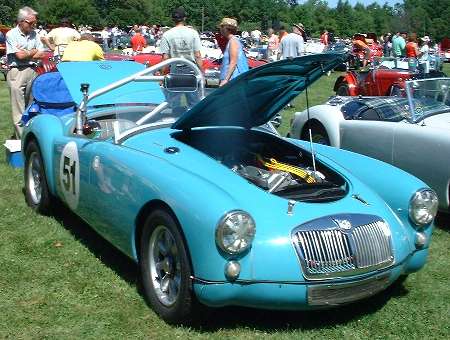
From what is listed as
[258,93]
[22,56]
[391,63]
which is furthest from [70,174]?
[391,63]

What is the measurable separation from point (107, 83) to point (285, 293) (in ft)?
10.4

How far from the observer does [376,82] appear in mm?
12586

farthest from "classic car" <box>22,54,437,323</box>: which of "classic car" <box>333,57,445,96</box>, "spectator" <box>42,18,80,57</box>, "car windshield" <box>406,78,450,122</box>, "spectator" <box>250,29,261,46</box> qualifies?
"spectator" <box>250,29,261,46</box>

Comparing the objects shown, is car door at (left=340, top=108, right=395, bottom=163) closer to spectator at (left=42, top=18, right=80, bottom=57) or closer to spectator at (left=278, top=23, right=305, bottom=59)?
spectator at (left=42, top=18, right=80, bottom=57)

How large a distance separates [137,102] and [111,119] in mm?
253

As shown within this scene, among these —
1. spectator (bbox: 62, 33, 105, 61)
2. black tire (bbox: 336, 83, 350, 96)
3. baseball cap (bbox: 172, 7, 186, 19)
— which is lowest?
black tire (bbox: 336, 83, 350, 96)

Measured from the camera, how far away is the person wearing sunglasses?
8.09m

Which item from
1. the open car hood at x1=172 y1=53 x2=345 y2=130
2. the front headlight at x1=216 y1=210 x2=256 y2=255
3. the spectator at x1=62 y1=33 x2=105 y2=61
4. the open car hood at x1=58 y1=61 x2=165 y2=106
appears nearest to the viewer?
the front headlight at x1=216 y1=210 x2=256 y2=255

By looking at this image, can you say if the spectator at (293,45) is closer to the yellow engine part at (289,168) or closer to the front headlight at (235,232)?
the yellow engine part at (289,168)

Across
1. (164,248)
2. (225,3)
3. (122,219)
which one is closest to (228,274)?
(164,248)

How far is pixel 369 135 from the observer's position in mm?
6441

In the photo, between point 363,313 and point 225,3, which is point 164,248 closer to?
point 363,313

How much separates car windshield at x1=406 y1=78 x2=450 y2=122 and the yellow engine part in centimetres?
228

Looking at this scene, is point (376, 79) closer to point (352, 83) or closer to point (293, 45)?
point (352, 83)
